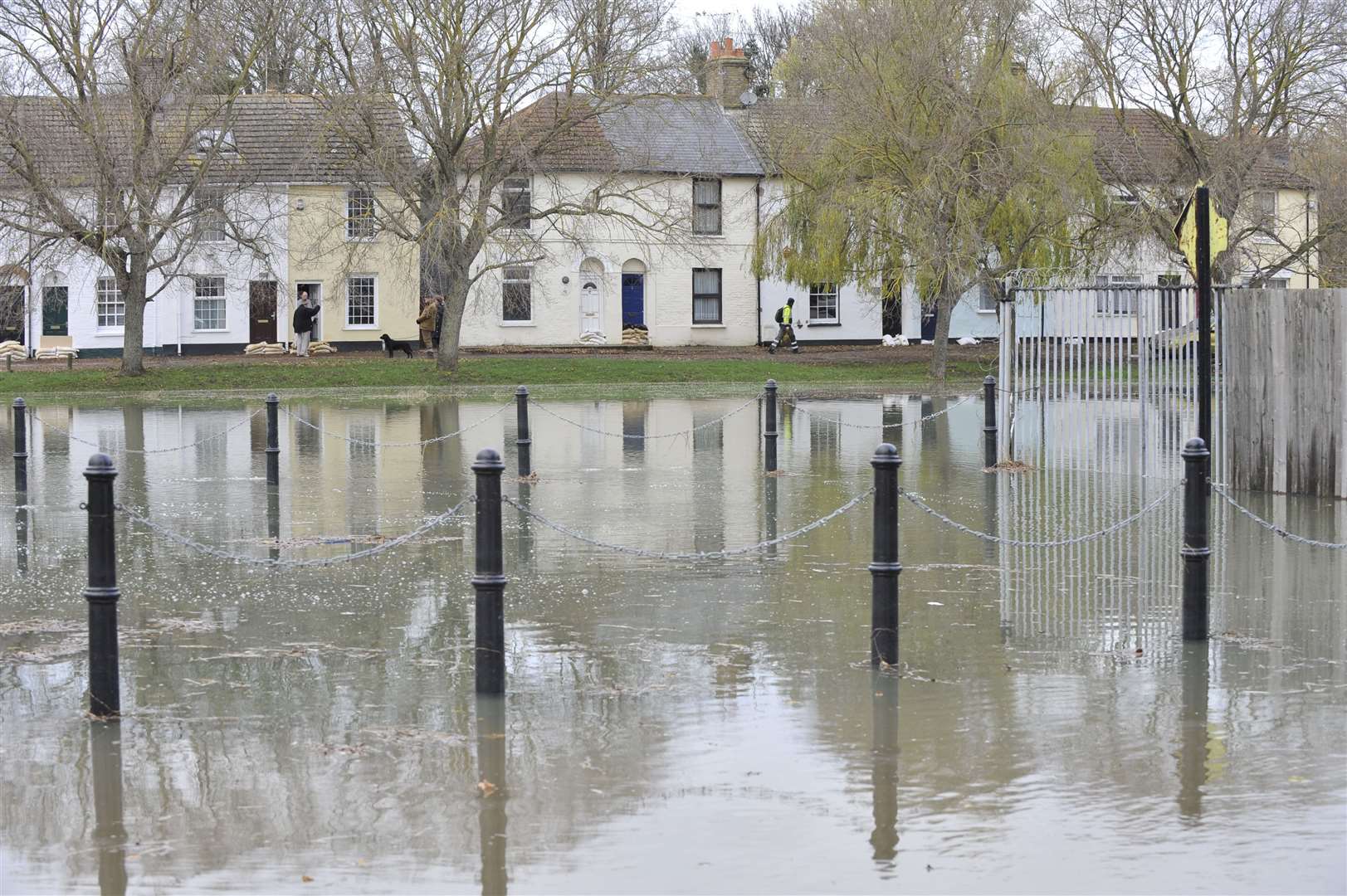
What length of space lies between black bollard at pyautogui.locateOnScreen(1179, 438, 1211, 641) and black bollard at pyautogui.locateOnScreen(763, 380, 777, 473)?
32.6 ft

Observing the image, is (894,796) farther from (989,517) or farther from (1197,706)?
(989,517)

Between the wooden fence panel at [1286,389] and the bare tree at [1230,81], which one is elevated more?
the bare tree at [1230,81]

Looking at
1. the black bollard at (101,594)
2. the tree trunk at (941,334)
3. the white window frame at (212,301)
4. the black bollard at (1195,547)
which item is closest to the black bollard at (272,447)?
the black bollard at (101,594)

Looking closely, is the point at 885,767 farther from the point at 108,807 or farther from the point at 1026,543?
the point at 1026,543

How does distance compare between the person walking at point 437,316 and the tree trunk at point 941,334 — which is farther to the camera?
the person walking at point 437,316

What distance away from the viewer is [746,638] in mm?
9539

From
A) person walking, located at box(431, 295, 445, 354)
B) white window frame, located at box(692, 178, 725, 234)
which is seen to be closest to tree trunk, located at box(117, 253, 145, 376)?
person walking, located at box(431, 295, 445, 354)

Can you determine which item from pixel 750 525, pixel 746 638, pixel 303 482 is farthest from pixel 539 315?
pixel 746 638

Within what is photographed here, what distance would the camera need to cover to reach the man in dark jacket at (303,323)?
1913 inches

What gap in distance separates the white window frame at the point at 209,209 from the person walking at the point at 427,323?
10056 mm

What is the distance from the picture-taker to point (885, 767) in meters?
6.97

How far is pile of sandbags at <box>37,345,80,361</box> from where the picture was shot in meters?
49.5

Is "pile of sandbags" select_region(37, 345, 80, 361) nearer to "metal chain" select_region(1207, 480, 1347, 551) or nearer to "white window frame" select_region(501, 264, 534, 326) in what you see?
"white window frame" select_region(501, 264, 534, 326)

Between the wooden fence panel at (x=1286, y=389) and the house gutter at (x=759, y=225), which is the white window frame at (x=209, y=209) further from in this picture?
the wooden fence panel at (x=1286, y=389)
